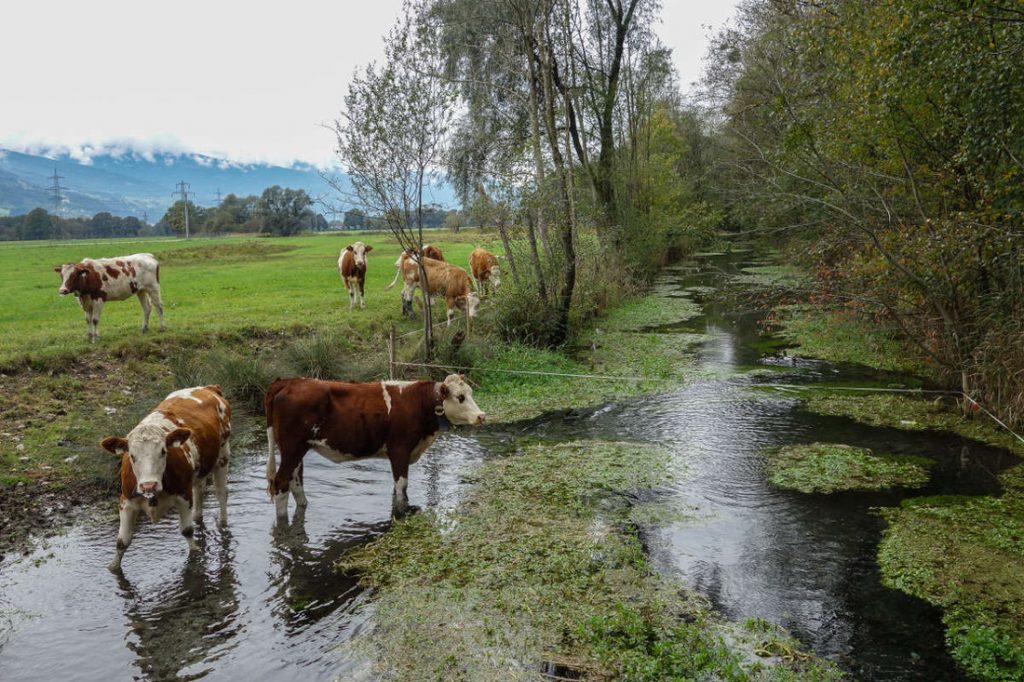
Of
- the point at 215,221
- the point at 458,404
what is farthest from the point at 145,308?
the point at 215,221

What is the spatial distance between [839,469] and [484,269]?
1280 centimetres

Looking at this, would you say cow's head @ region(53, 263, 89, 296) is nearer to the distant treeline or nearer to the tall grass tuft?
the tall grass tuft

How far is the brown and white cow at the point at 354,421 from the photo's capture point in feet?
22.9

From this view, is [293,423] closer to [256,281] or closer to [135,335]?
[135,335]

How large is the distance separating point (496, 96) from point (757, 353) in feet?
35.6

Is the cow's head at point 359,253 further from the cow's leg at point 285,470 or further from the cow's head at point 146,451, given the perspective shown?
the cow's head at point 146,451

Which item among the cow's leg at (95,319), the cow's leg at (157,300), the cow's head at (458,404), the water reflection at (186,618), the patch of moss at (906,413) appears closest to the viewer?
the water reflection at (186,618)

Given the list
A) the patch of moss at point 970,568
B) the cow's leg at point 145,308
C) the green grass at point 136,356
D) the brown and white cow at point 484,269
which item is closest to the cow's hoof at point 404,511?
the green grass at point 136,356

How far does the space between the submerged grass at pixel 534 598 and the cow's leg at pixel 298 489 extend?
1217 mm

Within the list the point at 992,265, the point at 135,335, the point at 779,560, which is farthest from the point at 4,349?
the point at 992,265

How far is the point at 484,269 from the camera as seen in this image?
19.4 meters

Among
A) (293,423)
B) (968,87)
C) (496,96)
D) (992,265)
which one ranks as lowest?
(293,423)

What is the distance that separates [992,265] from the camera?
895 centimetres

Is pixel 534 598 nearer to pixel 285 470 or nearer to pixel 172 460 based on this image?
pixel 285 470
